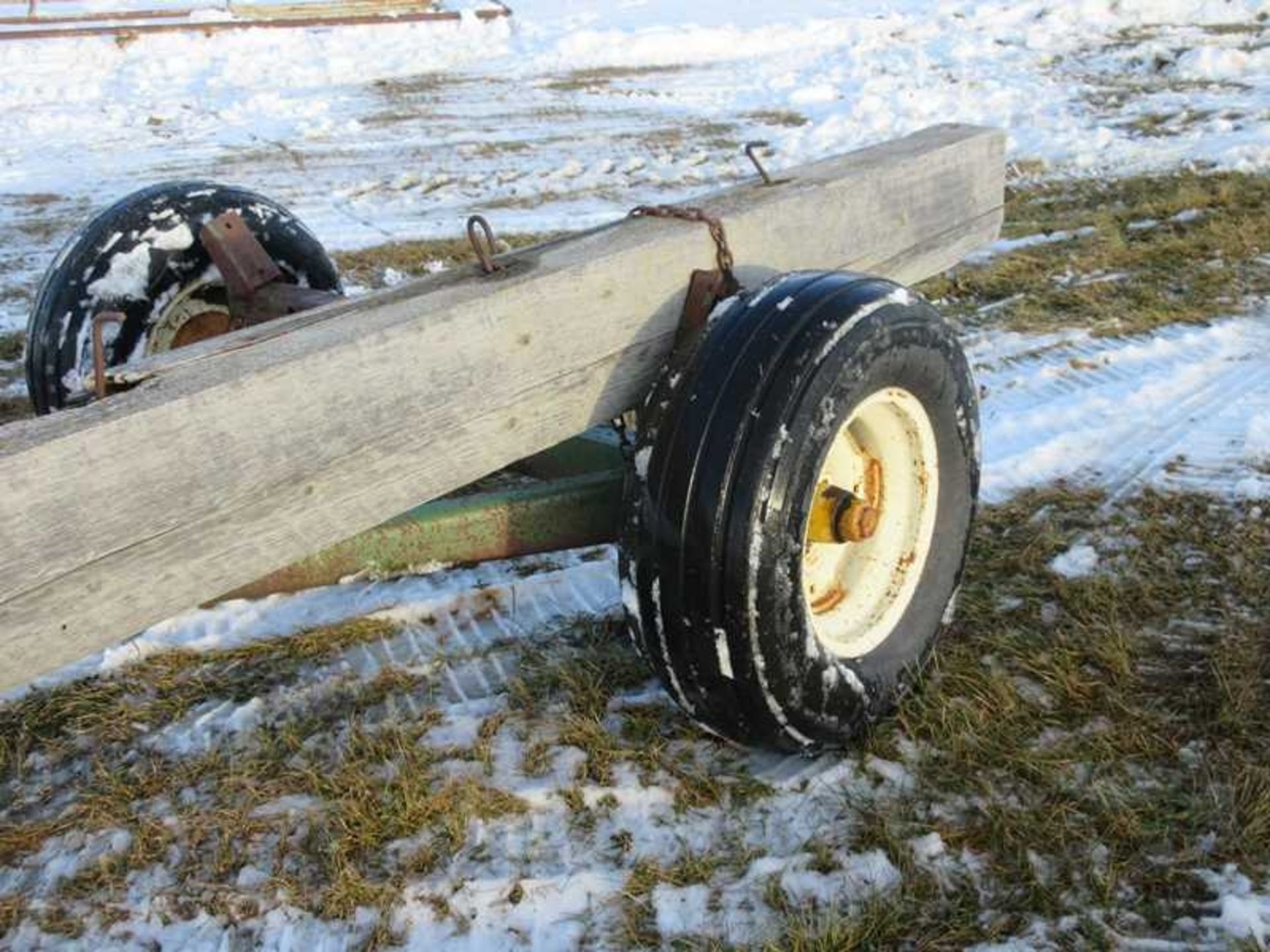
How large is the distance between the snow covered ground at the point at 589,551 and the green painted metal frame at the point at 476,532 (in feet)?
1.47

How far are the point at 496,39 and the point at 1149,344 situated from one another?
1467cm

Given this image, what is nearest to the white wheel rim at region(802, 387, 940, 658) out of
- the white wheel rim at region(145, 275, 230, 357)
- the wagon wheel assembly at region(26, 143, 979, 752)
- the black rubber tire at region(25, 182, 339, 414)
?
the wagon wheel assembly at region(26, 143, 979, 752)

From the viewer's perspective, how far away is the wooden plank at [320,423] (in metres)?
1.95

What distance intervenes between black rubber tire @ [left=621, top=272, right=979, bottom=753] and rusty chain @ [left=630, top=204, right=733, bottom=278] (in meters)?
0.34

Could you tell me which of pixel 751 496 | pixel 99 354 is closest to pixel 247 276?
pixel 99 354

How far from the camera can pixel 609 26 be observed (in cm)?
1888

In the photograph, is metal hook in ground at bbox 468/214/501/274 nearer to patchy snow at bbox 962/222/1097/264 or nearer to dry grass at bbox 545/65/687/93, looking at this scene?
patchy snow at bbox 962/222/1097/264

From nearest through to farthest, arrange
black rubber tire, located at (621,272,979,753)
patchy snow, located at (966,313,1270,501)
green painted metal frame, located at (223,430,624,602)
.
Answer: black rubber tire, located at (621,272,979,753) < green painted metal frame, located at (223,430,624,602) < patchy snow, located at (966,313,1270,501)

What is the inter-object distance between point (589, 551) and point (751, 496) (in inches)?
63.0


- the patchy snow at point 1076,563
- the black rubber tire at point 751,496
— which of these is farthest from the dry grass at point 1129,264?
the black rubber tire at point 751,496

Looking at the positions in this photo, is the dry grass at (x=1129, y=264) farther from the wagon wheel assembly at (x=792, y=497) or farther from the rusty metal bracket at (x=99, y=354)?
the rusty metal bracket at (x=99, y=354)

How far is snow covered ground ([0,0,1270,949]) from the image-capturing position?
252 centimetres

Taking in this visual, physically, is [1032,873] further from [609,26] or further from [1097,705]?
[609,26]

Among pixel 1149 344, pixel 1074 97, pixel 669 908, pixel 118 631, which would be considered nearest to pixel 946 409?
pixel 669 908
